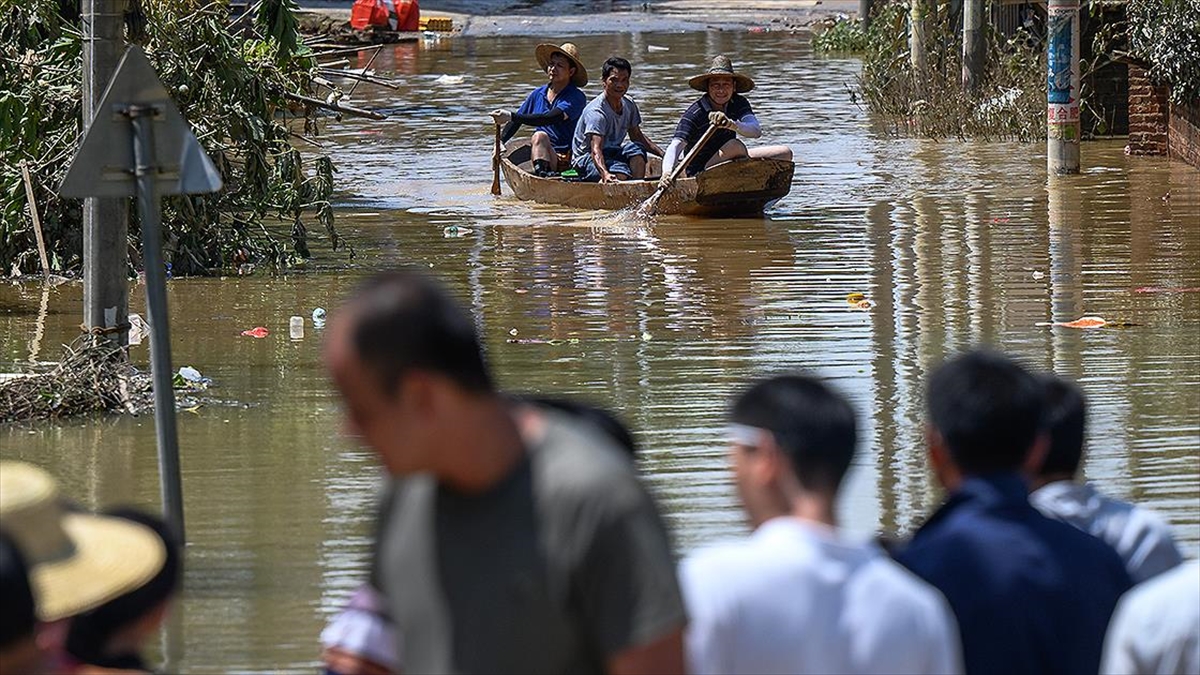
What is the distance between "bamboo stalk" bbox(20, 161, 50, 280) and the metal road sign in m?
6.76

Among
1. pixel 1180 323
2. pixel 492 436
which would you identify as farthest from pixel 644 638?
pixel 1180 323

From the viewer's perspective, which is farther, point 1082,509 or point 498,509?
point 1082,509

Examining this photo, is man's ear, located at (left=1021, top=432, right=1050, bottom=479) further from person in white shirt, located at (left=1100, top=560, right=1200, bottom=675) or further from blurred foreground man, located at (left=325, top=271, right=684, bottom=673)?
blurred foreground man, located at (left=325, top=271, right=684, bottom=673)

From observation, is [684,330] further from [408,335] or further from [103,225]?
[408,335]

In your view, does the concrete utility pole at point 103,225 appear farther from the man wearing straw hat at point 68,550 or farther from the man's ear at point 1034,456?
the man's ear at point 1034,456

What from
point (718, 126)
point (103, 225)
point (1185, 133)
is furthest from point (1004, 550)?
point (1185, 133)

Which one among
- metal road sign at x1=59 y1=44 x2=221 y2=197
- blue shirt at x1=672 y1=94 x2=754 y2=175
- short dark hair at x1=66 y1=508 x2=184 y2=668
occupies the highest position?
metal road sign at x1=59 y1=44 x2=221 y2=197

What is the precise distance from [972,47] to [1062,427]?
2014cm

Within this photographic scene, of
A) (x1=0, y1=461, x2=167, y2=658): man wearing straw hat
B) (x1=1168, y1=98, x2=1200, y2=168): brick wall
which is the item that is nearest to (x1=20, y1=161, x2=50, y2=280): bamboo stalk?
(x1=0, y1=461, x2=167, y2=658): man wearing straw hat

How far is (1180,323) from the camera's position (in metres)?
11.9

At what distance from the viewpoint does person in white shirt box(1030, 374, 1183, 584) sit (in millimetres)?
4344

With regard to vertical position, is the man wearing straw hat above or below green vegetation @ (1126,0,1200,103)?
below

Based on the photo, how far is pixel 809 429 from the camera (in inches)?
143

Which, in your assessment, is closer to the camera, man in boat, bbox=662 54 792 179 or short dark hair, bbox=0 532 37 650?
short dark hair, bbox=0 532 37 650
